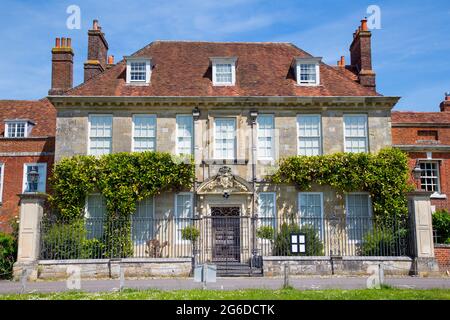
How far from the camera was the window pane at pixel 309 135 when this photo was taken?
2172 centimetres

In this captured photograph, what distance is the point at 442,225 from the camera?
70.8 feet

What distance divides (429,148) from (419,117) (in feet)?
10.1

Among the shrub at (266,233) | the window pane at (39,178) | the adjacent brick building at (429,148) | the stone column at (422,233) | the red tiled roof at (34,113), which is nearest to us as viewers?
the stone column at (422,233)

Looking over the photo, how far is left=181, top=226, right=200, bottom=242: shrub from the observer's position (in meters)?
18.9

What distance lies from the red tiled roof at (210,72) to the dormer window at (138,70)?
35 cm

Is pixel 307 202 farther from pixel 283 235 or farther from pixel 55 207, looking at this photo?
pixel 55 207

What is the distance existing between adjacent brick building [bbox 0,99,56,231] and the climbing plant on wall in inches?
161

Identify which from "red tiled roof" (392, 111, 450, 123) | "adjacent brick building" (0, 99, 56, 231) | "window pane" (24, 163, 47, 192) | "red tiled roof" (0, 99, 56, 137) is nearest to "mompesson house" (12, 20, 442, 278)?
"window pane" (24, 163, 47, 192)

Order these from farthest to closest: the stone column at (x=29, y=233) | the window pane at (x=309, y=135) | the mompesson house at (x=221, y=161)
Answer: the window pane at (x=309, y=135)
the mompesson house at (x=221, y=161)
the stone column at (x=29, y=233)

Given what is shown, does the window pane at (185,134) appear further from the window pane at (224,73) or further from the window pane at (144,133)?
the window pane at (224,73)

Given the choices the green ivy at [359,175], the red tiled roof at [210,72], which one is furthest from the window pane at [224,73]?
the green ivy at [359,175]

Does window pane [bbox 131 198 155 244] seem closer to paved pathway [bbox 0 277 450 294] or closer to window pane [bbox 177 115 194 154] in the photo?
window pane [bbox 177 115 194 154]
